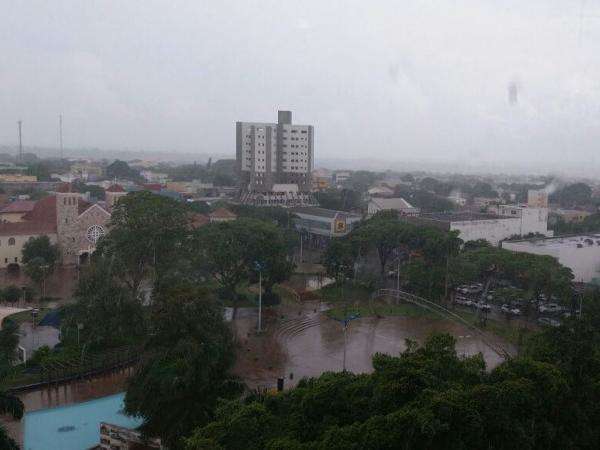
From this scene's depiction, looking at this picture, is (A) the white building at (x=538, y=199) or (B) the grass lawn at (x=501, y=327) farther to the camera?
(A) the white building at (x=538, y=199)

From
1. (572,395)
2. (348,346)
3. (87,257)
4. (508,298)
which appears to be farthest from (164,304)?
(87,257)

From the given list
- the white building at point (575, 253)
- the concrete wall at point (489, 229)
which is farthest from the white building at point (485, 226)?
the white building at point (575, 253)

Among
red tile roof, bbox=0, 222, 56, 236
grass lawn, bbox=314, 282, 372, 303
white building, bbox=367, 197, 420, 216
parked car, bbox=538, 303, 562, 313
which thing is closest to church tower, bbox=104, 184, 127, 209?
red tile roof, bbox=0, 222, 56, 236

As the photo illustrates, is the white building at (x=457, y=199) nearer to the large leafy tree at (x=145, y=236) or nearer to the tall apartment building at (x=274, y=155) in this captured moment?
the tall apartment building at (x=274, y=155)

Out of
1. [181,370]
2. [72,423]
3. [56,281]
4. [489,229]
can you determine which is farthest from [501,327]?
[56,281]

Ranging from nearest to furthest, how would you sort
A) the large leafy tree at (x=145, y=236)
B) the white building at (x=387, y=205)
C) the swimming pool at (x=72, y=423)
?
the swimming pool at (x=72, y=423) < the large leafy tree at (x=145, y=236) < the white building at (x=387, y=205)

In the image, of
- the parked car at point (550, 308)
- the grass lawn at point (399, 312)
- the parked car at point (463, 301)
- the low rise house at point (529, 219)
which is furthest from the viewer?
the low rise house at point (529, 219)
